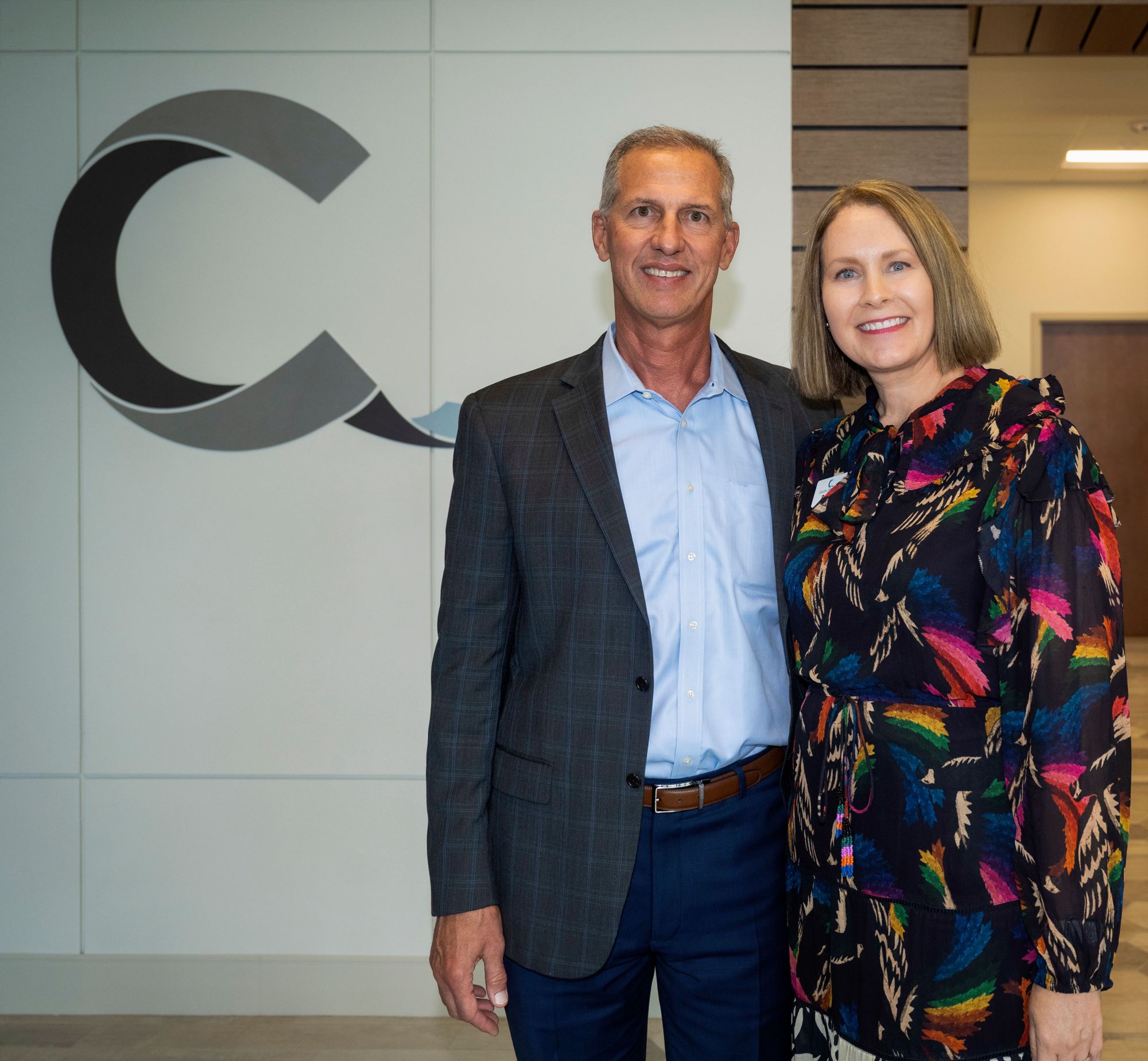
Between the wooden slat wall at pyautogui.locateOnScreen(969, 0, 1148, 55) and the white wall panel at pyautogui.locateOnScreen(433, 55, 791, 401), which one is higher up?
the wooden slat wall at pyautogui.locateOnScreen(969, 0, 1148, 55)

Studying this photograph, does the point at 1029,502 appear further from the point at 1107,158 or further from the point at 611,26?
the point at 1107,158

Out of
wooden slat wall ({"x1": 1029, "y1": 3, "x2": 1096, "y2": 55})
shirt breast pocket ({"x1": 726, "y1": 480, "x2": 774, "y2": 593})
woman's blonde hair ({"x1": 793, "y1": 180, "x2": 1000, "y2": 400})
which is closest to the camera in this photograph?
woman's blonde hair ({"x1": 793, "y1": 180, "x2": 1000, "y2": 400})

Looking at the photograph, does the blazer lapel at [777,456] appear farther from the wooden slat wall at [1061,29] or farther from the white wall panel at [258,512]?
the wooden slat wall at [1061,29]

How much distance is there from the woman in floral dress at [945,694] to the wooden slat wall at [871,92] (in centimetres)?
172

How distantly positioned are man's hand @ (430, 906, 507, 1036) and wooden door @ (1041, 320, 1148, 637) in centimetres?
861

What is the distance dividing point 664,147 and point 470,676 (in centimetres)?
98

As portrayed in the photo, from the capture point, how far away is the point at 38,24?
309 cm

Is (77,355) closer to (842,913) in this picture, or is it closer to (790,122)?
(790,122)

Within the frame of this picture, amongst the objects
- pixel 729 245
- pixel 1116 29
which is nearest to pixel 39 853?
pixel 729 245

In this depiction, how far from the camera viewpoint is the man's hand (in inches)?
63.2

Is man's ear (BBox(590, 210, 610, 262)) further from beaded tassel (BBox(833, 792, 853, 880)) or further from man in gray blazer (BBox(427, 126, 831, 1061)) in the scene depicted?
beaded tassel (BBox(833, 792, 853, 880))

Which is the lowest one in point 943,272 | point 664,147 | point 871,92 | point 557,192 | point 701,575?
point 701,575

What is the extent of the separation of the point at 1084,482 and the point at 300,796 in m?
2.55

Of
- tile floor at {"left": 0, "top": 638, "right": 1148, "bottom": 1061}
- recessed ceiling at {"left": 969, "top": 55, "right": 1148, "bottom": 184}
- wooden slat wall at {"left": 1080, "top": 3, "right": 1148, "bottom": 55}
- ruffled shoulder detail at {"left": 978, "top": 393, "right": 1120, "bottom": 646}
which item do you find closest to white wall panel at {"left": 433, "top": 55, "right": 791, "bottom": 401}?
wooden slat wall at {"left": 1080, "top": 3, "right": 1148, "bottom": 55}
